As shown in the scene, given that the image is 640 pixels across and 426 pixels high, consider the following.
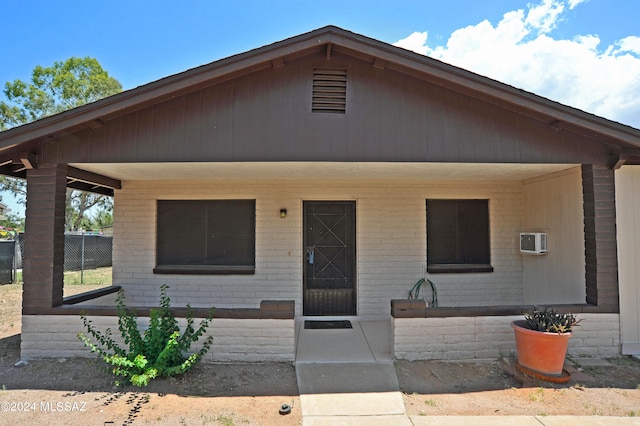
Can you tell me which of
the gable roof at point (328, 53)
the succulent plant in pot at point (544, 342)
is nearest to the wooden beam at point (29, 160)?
the gable roof at point (328, 53)

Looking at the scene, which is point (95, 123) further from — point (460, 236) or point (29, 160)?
point (460, 236)

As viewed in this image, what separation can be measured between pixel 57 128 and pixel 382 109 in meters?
4.06

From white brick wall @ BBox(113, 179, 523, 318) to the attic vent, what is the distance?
194cm

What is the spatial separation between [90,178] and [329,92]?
3.92 m

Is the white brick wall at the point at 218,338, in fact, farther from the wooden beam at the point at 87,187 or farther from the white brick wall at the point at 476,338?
the wooden beam at the point at 87,187

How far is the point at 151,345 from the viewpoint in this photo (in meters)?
4.25

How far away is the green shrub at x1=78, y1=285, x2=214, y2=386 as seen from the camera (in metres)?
4.02

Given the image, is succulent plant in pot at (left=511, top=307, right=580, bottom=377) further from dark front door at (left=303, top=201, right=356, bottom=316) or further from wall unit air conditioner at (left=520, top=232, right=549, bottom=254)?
dark front door at (left=303, top=201, right=356, bottom=316)

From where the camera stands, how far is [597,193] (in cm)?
491

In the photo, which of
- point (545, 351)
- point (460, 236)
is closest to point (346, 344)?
point (545, 351)

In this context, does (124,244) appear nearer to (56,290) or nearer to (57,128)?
(56,290)

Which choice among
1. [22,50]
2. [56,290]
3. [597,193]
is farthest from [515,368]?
[22,50]

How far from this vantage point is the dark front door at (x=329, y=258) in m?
6.69

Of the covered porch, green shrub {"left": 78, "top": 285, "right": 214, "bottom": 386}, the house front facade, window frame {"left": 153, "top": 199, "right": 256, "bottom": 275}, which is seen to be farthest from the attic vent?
green shrub {"left": 78, "top": 285, "right": 214, "bottom": 386}
